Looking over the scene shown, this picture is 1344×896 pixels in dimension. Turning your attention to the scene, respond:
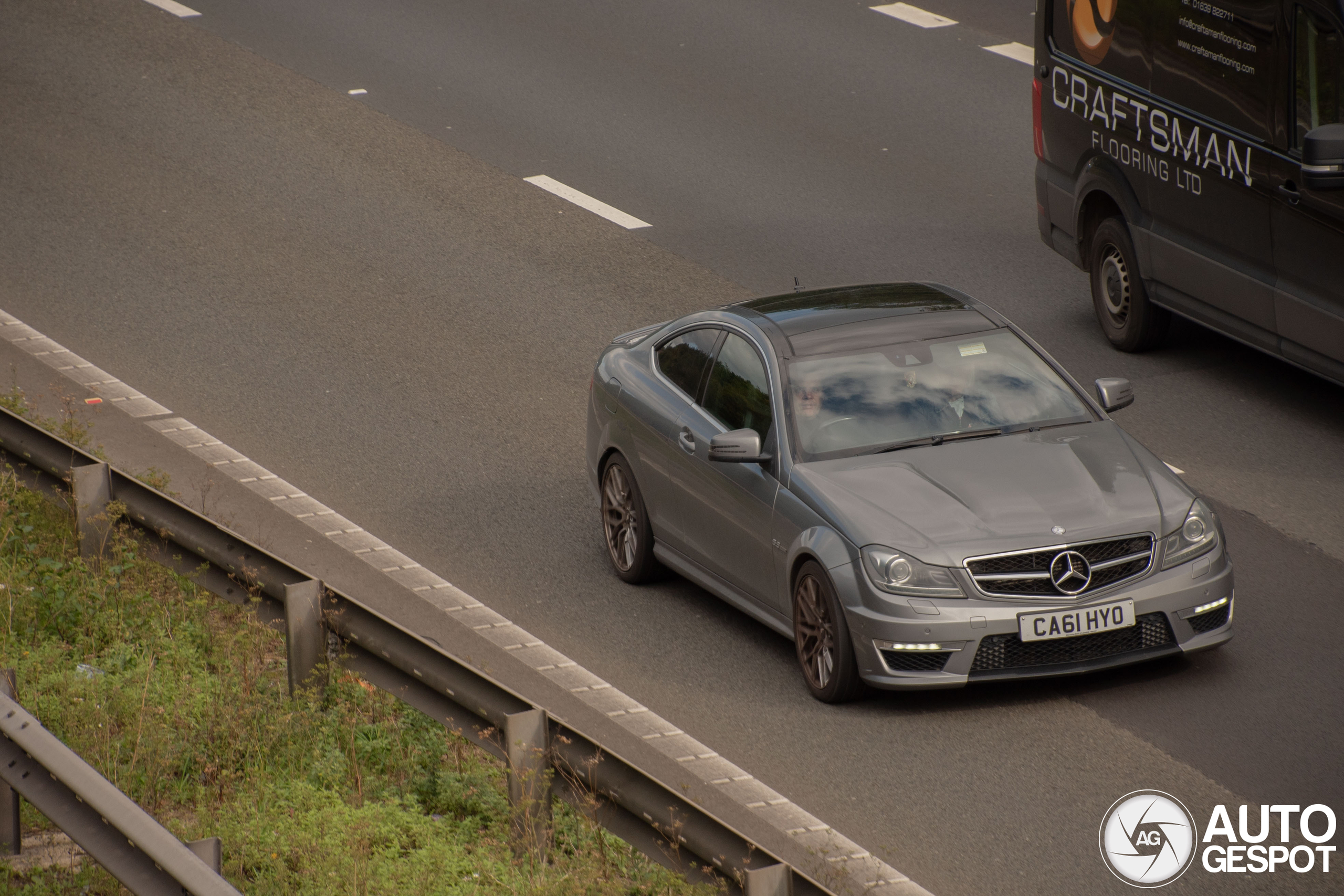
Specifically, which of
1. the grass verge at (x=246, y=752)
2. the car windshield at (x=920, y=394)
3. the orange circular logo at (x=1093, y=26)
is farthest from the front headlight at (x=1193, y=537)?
the orange circular logo at (x=1093, y=26)

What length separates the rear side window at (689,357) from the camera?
32.5ft

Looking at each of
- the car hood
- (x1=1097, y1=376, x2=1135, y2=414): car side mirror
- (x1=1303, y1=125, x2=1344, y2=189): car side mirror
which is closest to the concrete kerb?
the car hood

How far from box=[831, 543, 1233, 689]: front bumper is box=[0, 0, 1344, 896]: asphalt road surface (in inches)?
8.9

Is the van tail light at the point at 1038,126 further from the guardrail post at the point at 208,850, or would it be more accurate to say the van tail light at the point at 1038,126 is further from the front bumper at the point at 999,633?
the guardrail post at the point at 208,850

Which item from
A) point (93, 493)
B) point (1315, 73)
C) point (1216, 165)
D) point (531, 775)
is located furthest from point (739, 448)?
point (1216, 165)

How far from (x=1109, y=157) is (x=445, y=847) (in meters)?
7.79

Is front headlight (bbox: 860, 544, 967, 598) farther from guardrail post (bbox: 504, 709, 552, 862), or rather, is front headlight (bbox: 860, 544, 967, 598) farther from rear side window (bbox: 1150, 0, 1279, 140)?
rear side window (bbox: 1150, 0, 1279, 140)

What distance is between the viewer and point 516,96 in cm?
1845

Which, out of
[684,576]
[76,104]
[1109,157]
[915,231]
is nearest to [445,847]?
[684,576]

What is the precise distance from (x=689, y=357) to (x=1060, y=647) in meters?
2.82

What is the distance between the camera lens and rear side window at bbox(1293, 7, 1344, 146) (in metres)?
10.6

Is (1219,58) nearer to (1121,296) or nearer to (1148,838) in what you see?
(1121,296)

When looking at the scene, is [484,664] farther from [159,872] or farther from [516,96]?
[516,96]

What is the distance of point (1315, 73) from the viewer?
10.7 m
